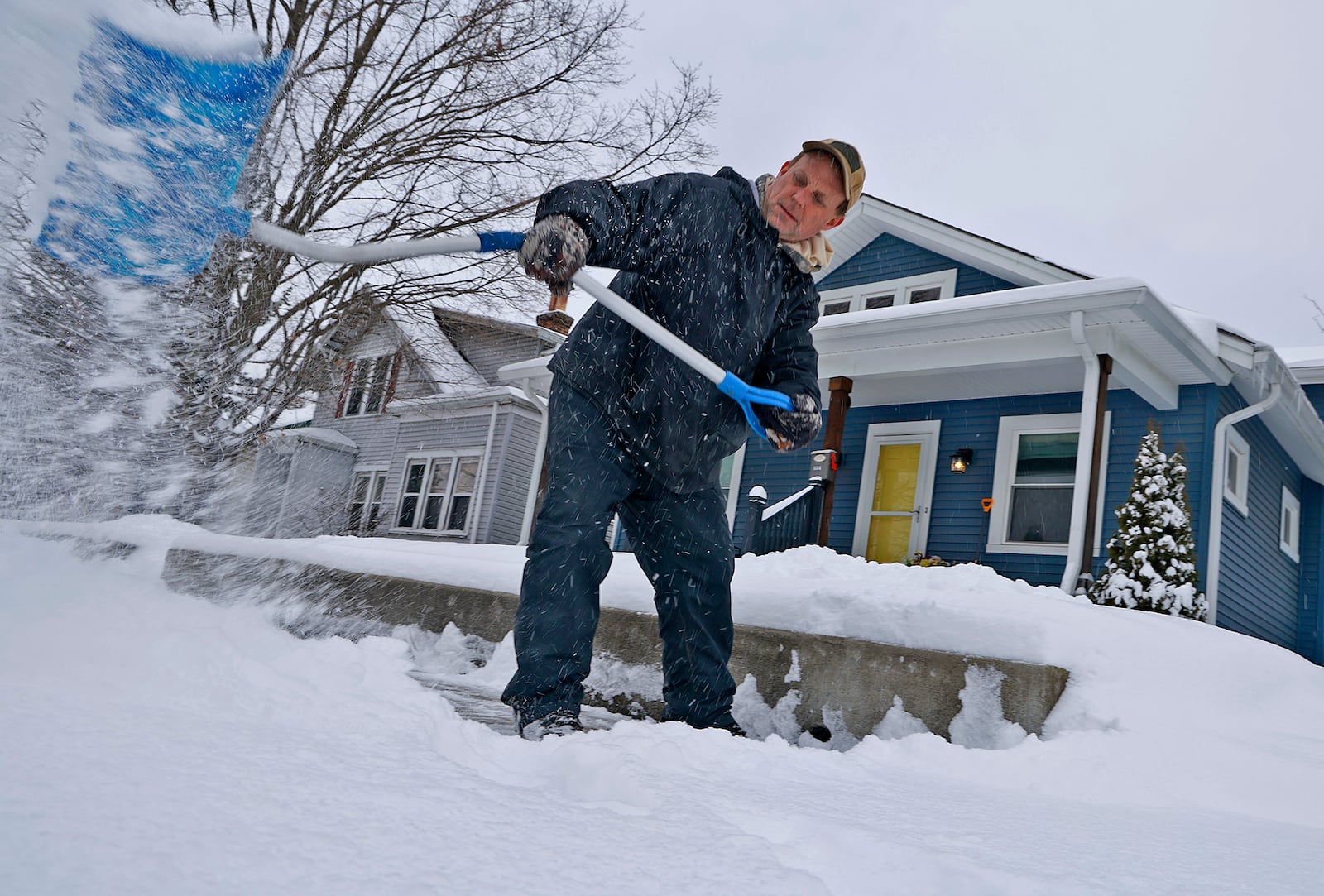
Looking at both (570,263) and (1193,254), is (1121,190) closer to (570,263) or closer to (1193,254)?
(1193,254)

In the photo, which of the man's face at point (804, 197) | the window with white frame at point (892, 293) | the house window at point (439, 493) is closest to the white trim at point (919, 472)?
the window with white frame at point (892, 293)

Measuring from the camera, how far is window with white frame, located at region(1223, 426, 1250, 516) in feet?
26.9

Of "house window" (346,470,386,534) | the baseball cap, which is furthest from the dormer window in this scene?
"house window" (346,470,386,534)

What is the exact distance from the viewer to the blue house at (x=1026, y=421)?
22.4 feet

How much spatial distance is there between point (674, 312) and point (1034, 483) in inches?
265

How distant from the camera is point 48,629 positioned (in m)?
1.88

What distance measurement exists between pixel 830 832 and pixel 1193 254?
66.9 meters

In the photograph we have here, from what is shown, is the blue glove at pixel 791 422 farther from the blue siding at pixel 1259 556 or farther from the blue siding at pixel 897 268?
the blue siding at pixel 897 268

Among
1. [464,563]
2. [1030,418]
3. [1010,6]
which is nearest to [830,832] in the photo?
[464,563]

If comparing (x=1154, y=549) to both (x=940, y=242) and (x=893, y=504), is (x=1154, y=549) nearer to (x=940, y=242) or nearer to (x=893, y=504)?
(x=893, y=504)

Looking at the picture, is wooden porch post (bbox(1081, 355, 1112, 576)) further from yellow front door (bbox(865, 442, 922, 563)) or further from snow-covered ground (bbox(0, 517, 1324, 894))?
snow-covered ground (bbox(0, 517, 1324, 894))

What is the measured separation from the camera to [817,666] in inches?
120

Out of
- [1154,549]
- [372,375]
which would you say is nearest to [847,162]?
[1154,549]

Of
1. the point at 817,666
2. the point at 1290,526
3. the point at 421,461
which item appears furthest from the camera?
the point at 421,461
